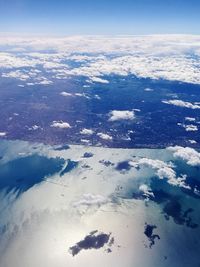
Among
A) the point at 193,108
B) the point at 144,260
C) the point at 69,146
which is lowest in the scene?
the point at 193,108

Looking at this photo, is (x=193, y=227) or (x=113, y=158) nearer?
(x=193, y=227)

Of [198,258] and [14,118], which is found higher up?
[198,258]

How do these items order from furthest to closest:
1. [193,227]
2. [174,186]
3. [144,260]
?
[174,186], [193,227], [144,260]

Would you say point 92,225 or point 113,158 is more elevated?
point 92,225

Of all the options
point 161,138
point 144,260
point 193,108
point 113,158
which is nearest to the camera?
point 144,260

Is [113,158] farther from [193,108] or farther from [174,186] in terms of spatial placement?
[193,108]

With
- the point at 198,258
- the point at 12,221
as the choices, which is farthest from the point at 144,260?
the point at 12,221

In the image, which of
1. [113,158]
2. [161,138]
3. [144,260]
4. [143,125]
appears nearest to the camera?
[144,260]

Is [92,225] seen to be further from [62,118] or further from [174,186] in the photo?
[62,118]

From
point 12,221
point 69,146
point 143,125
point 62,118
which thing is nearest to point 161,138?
point 143,125
